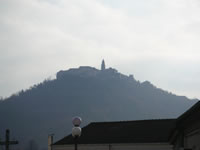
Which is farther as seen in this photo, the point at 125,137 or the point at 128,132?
the point at 128,132

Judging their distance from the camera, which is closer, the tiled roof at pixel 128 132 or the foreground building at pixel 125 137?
the foreground building at pixel 125 137

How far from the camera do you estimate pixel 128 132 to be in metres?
50.0

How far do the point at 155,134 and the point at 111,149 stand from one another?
4720 mm

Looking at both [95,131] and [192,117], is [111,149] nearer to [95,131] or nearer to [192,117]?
[95,131]

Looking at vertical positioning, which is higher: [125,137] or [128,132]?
[128,132]

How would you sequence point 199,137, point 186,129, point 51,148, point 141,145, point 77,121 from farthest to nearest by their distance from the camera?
point 51,148 < point 141,145 < point 77,121 < point 186,129 < point 199,137

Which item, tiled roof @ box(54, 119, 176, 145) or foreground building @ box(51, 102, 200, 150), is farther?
tiled roof @ box(54, 119, 176, 145)

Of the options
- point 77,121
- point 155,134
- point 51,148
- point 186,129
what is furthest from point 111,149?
point 186,129

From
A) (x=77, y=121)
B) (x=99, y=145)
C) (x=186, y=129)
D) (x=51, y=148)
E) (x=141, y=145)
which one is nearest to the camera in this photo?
(x=186, y=129)

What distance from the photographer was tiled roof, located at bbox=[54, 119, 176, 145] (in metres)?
46.5

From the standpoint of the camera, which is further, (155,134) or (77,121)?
(155,134)

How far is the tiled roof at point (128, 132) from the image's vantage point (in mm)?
46516

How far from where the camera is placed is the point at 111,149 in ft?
156

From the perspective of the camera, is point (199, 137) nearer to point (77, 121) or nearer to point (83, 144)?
point (77, 121)
